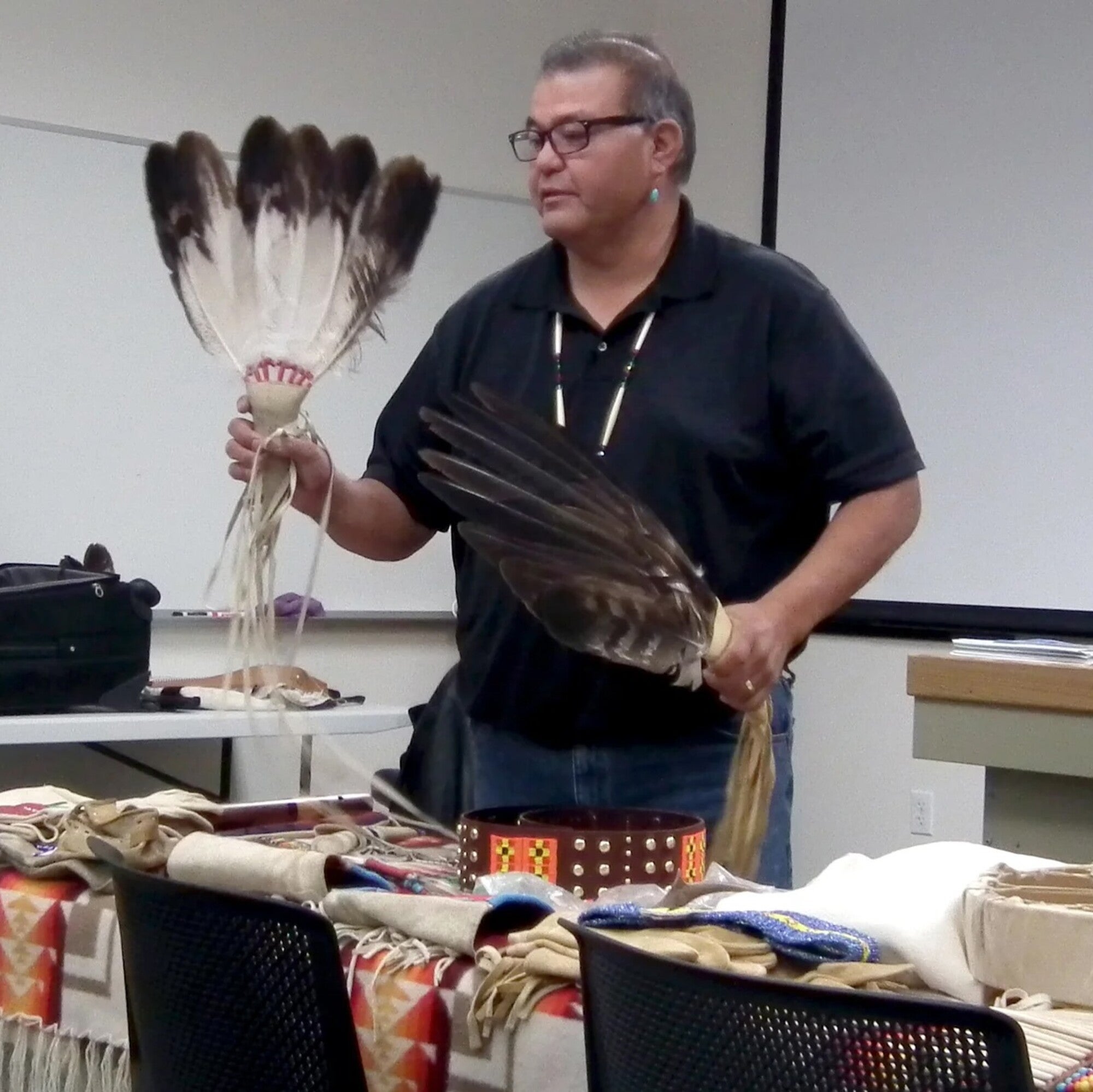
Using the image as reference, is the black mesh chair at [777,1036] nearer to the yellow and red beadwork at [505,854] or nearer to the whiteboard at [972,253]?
the yellow and red beadwork at [505,854]

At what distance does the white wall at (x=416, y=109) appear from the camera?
3.52m

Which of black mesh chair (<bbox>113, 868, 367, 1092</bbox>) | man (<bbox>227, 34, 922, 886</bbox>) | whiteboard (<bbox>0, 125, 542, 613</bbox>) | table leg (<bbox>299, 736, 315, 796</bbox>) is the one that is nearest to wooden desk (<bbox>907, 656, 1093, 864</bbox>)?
man (<bbox>227, 34, 922, 886</bbox>)

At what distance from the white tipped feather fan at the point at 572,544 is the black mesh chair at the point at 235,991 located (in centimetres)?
39

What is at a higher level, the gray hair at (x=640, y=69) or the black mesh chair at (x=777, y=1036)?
the gray hair at (x=640, y=69)

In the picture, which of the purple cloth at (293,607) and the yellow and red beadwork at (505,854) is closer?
the yellow and red beadwork at (505,854)

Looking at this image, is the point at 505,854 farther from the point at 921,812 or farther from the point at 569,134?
the point at 921,812

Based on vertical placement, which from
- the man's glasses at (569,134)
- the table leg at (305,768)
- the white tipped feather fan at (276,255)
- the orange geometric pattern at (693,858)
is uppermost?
the man's glasses at (569,134)

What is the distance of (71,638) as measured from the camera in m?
2.91

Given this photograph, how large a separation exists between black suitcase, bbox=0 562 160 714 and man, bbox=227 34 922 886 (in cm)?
138

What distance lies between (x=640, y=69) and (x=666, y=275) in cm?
20

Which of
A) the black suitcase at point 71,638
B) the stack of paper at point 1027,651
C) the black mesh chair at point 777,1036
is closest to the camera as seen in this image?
the black mesh chair at point 777,1036

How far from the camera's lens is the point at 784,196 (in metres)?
4.14

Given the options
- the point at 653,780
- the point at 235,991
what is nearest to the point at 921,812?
the point at 653,780

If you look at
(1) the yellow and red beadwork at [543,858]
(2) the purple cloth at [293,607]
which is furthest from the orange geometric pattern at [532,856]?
(2) the purple cloth at [293,607]
